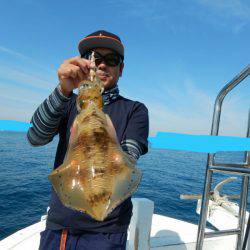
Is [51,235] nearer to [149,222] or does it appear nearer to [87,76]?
[87,76]

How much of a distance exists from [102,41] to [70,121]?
102 cm

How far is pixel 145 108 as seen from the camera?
3.28 metres

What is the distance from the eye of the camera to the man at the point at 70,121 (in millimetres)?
2549

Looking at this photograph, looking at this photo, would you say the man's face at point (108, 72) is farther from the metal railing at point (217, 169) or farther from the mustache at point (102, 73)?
the metal railing at point (217, 169)

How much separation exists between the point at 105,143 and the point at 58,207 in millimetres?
1422

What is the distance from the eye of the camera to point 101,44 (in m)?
3.00

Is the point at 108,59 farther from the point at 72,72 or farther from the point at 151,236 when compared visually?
the point at 151,236

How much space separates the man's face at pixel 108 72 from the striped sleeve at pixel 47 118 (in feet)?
2.39

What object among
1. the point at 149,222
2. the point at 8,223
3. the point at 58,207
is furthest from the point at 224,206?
the point at 8,223

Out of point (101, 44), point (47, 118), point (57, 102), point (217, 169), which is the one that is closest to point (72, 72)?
point (57, 102)

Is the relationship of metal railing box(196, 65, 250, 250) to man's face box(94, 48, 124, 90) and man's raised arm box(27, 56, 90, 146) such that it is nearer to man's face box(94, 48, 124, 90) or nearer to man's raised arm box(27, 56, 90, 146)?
man's face box(94, 48, 124, 90)

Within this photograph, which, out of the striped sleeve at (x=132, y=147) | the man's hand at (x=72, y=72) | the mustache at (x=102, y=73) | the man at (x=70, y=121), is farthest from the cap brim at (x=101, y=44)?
the striped sleeve at (x=132, y=147)

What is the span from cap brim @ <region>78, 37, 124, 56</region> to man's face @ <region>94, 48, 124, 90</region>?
0.06m

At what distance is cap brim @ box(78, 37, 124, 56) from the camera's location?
2965 millimetres
